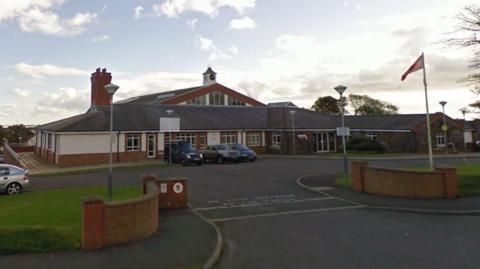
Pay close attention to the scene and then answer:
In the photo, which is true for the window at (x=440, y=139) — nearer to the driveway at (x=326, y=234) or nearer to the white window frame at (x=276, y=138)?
the white window frame at (x=276, y=138)

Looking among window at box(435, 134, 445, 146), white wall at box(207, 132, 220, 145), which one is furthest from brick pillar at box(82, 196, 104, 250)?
window at box(435, 134, 445, 146)

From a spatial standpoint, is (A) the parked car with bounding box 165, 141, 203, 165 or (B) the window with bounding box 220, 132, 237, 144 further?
(B) the window with bounding box 220, 132, 237, 144

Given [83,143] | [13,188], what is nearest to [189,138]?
[83,143]

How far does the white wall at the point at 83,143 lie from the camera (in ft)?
101

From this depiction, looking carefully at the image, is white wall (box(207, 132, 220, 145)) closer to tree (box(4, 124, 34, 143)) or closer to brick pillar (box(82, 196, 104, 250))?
brick pillar (box(82, 196, 104, 250))

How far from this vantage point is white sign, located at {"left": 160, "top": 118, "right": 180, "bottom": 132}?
34.5 metres

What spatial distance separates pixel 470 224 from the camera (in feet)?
34.3

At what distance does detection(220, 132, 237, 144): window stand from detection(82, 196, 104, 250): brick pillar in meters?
31.9

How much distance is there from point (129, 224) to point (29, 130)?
2799 inches

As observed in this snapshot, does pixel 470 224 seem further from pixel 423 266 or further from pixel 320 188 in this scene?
pixel 320 188

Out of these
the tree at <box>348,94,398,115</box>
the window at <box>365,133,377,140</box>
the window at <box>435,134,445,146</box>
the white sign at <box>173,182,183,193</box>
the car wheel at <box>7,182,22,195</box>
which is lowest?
the car wheel at <box>7,182,22,195</box>

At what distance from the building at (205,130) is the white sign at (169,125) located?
94cm

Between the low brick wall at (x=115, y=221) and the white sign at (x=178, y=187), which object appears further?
the white sign at (x=178, y=187)

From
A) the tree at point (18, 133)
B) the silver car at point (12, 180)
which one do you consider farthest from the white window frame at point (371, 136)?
the tree at point (18, 133)
